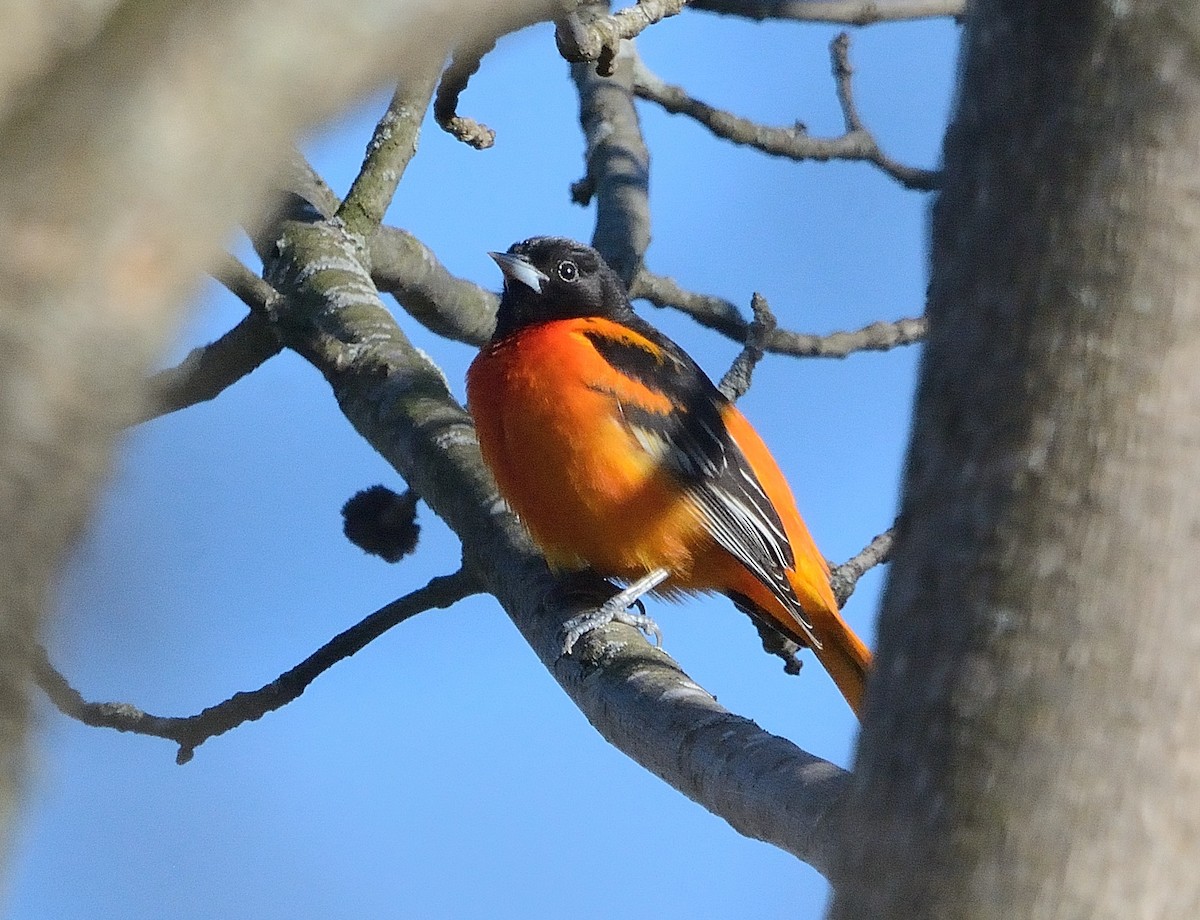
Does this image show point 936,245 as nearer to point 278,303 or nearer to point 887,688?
point 887,688

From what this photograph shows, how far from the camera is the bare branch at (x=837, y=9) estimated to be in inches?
217

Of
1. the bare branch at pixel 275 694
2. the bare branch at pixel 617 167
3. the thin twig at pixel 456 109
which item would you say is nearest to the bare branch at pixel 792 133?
the bare branch at pixel 617 167

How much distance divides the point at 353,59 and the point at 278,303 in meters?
3.78

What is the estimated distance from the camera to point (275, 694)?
4.29m

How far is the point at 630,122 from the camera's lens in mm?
6000

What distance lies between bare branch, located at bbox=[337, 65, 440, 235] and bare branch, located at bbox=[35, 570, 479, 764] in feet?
4.40

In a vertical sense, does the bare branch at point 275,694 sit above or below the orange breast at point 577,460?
below

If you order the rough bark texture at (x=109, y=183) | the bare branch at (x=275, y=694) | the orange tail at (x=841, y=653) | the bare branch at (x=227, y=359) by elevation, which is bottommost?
the rough bark texture at (x=109, y=183)

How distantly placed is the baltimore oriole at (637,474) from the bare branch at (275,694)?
35cm

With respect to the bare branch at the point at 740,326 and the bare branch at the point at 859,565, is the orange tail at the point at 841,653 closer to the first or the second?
the bare branch at the point at 859,565

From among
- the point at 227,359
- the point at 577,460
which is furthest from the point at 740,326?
the point at 227,359

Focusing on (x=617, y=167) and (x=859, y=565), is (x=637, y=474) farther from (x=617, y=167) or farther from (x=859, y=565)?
(x=617, y=167)

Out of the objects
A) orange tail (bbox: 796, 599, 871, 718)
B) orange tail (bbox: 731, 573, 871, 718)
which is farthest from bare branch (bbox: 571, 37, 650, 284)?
orange tail (bbox: 796, 599, 871, 718)

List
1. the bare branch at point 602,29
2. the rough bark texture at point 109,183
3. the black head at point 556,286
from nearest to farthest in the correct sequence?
1. the rough bark texture at point 109,183
2. the bare branch at point 602,29
3. the black head at point 556,286
